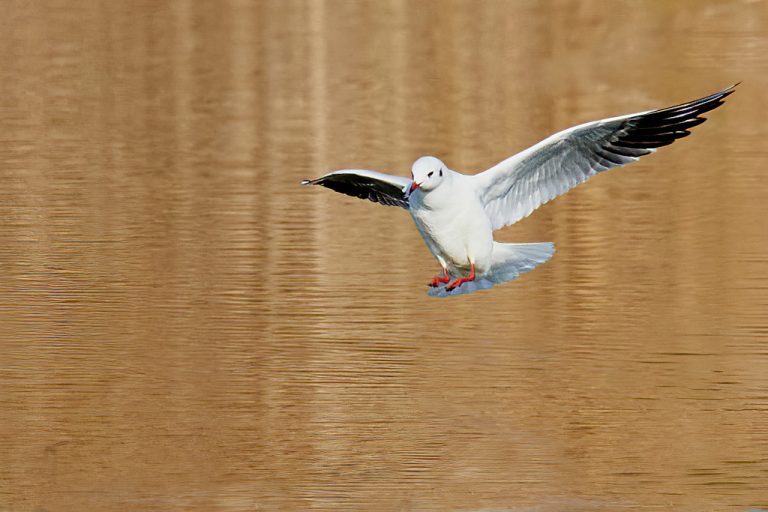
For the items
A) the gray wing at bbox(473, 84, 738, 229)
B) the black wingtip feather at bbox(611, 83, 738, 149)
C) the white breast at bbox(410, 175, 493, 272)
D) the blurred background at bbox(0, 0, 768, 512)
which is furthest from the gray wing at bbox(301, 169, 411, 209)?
the black wingtip feather at bbox(611, 83, 738, 149)

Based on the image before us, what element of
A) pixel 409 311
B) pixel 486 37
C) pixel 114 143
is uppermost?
pixel 486 37

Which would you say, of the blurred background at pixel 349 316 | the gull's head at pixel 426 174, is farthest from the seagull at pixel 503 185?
the blurred background at pixel 349 316

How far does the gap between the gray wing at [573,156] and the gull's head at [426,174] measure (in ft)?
1.55

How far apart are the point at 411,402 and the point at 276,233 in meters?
4.40

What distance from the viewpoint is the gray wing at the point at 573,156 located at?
9.05 meters

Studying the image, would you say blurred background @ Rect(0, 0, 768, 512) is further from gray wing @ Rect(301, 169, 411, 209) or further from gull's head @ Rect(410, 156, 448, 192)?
gull's head @ Rect(410, 156, 448, 192)

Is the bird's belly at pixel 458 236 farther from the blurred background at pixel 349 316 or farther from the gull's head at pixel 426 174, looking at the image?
the blurred background at pixel 349 316

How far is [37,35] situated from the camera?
86.2ft

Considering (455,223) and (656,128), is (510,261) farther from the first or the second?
(656,128)

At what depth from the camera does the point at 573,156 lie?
9555mm

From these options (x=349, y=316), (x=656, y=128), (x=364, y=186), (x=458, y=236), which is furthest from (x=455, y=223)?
(x=349, y=316)

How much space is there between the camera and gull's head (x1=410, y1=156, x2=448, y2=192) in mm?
8641

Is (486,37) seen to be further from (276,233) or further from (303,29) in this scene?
(276,233)

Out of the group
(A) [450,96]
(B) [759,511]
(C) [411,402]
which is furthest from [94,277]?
(A) [450,96]
